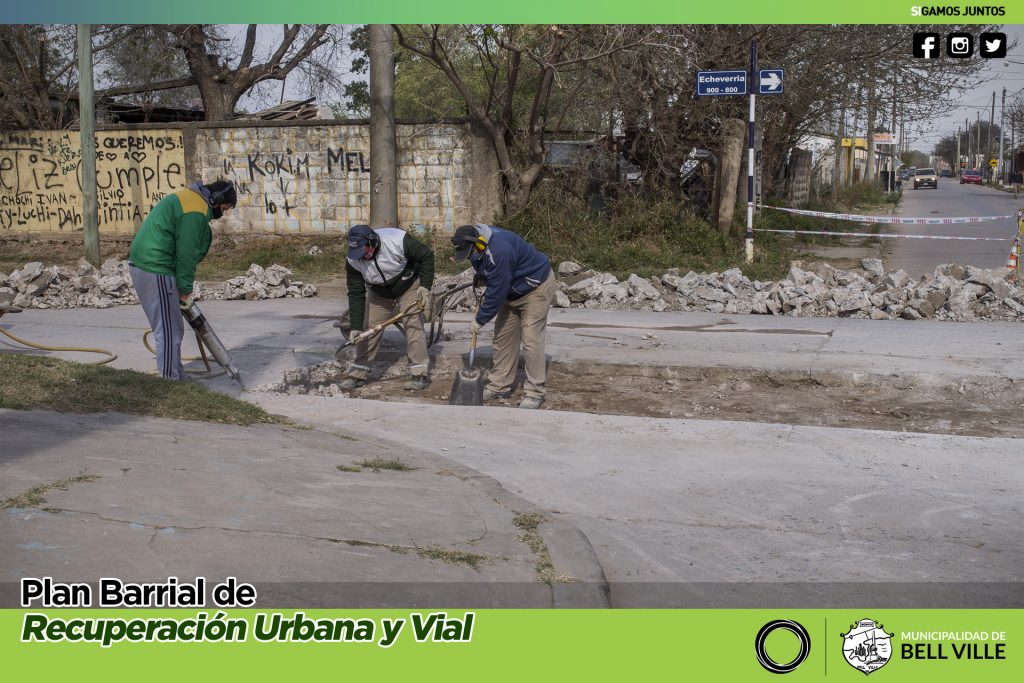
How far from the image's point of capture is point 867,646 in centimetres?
357

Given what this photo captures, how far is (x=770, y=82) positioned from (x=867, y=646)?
12.1 m

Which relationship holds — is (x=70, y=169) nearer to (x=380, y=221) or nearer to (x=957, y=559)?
(x=380, y=221)

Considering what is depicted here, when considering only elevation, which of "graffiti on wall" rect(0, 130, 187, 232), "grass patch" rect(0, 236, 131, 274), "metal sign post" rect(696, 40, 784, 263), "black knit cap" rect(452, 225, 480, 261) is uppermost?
"metal sign post" rect(696, 40, 784, 263)

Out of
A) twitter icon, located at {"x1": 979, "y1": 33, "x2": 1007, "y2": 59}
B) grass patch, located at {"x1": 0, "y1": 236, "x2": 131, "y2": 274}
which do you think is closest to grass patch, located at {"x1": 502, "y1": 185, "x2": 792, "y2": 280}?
twitter icon, located at {"x1": 979, "y1": 33, "x2": 1007, "y2": 59}

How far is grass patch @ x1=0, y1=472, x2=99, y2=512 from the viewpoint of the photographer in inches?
167

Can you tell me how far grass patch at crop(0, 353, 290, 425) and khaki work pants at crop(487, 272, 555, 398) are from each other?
7.40 feet

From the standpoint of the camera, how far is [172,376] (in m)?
7.78

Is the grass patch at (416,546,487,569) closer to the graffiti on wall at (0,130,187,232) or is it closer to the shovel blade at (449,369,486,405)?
the shovel blade at (449,369,486,405)

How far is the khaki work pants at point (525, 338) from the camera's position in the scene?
8234mm

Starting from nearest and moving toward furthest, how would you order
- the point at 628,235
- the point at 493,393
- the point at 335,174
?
the point at 493,393, the point at 628,235, the point at 335,174

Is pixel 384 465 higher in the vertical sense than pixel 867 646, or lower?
higher

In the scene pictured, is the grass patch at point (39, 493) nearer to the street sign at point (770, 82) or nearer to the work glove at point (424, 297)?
the work glove at point (424, 297)

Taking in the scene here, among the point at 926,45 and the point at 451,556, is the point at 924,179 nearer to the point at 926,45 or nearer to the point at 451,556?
the point at 926,45

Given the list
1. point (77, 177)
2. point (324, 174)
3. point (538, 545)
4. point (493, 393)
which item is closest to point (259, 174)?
point (324, 174)
